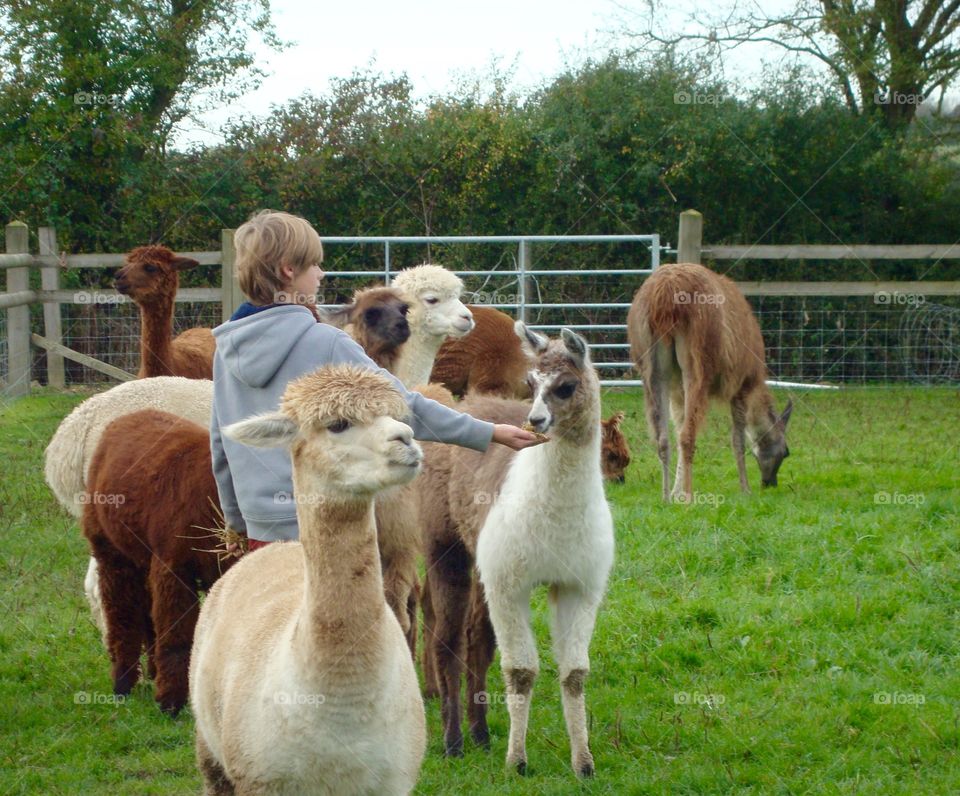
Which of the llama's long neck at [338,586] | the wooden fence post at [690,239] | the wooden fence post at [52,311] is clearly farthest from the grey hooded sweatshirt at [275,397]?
the wooden fence post at [52,311]

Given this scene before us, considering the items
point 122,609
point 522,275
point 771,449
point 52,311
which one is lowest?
point 122,609

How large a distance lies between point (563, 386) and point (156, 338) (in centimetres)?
337

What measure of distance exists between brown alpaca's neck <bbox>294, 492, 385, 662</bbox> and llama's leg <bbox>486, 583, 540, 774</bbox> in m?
1.35

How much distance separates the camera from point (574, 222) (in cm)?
1487

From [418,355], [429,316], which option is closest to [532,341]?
[418,355]

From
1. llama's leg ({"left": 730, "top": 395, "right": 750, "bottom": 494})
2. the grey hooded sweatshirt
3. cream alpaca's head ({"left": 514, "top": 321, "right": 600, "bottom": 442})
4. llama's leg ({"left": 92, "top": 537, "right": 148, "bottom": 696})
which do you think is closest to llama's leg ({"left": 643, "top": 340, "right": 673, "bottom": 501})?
llama's leg ({"left": 730, "top": 395, "right": 750, "bottom": 494})

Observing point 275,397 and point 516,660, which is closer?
point 275,397

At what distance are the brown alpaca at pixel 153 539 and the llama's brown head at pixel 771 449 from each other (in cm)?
440

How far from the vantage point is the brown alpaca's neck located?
2.68 metres

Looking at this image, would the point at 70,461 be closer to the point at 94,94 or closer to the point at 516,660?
the point at 516,660

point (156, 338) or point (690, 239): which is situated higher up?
point (690, 239)

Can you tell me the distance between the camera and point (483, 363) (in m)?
9.01

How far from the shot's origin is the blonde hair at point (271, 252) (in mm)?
3344

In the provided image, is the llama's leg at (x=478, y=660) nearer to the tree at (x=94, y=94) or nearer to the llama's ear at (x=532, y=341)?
the llama's ear at (x=532, y=341)
